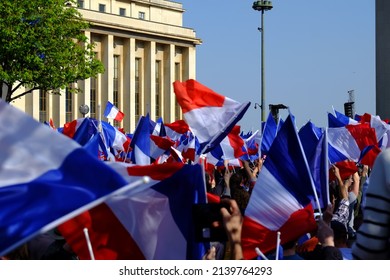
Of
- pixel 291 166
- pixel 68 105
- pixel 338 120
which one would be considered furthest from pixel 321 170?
pixel 68 105

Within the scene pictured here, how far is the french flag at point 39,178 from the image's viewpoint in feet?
10.9

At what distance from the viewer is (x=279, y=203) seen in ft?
19.1

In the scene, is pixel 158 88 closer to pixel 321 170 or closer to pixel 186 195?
pixel 321 170

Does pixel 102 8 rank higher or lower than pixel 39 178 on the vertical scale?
higher

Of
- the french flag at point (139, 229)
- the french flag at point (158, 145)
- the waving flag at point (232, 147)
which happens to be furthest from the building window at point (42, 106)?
the french flag at point (139, 229)

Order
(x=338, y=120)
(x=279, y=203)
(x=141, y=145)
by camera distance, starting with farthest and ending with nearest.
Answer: (x=338, y=120), (x=141, y=145), (x=279, y=203)

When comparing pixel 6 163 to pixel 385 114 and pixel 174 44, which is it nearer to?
pixel 385 114

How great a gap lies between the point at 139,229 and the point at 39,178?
1460 millimetres

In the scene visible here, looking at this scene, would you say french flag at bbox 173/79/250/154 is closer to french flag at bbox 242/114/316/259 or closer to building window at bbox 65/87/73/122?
french flag at bbox 242/114/316/259

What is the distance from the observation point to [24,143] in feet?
11.8

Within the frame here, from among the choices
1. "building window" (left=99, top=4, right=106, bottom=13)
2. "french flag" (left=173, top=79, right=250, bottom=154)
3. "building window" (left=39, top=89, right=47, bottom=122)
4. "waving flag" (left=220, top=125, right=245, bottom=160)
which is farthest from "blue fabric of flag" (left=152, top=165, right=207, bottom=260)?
"building window" (left=99, top=4, right=106, bottom=13)

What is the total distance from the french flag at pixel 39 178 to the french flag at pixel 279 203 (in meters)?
2.15

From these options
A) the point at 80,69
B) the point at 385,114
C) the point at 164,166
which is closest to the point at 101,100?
the point at 80,69

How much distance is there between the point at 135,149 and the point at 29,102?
53.8 metres
